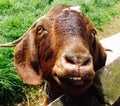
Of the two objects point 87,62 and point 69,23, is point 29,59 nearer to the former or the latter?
point 69,23

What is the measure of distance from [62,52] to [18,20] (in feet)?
16.4

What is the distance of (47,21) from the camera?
402 cm

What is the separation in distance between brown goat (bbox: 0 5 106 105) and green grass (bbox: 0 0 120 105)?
214cm

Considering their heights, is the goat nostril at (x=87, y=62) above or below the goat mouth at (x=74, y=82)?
above

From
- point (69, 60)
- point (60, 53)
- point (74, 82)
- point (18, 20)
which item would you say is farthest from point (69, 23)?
point (18, 20)

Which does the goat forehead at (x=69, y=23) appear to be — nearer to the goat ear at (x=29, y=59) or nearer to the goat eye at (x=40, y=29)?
the goat eye at (x=40, y=29)

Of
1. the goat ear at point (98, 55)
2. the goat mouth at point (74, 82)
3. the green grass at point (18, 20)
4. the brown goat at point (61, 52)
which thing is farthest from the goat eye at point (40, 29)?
the green grass at point (18, 20)

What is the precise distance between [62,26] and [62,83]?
0.61 meters

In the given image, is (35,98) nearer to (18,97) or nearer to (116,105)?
(18,97)

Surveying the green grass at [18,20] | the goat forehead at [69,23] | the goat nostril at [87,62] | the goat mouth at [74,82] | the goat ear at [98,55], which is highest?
the goat forehead at [69,23]

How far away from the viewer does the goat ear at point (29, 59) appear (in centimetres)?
420

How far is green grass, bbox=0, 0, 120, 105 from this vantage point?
6.45 m

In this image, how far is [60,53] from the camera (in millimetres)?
3584

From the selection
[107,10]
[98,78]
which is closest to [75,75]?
[98,78]
